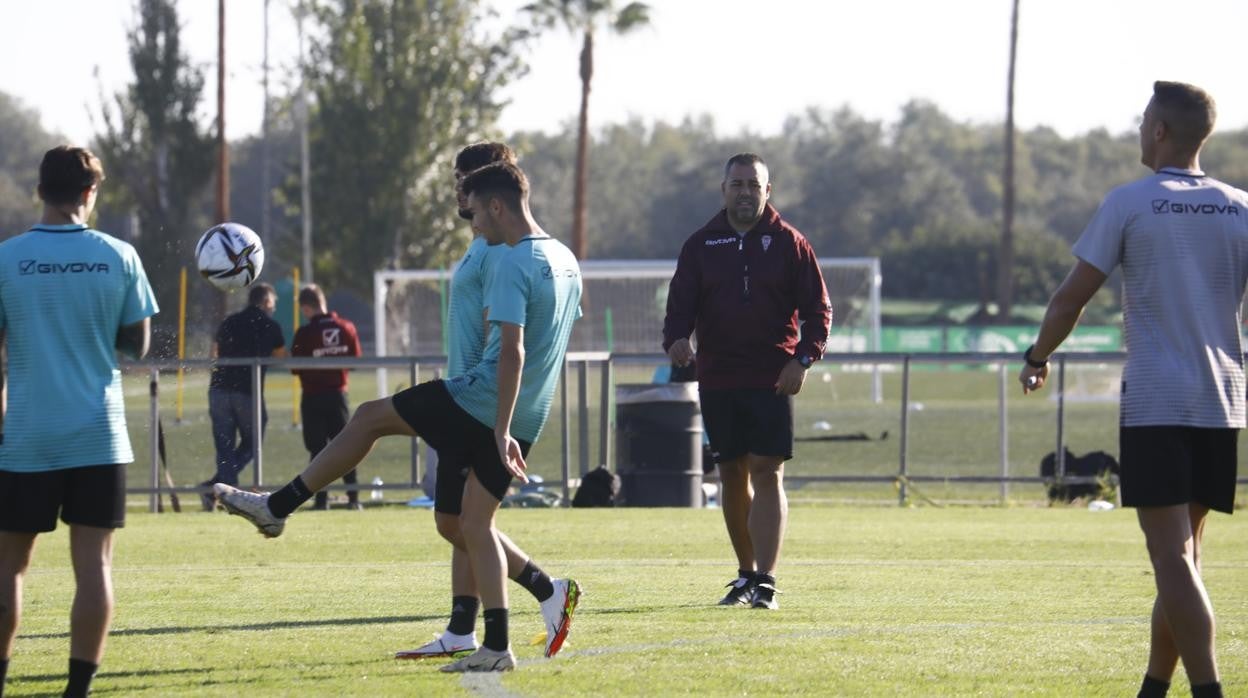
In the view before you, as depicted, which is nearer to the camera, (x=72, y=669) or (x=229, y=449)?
(x=72, y=669)

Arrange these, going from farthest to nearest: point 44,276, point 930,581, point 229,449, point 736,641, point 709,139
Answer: point 709,139 < point 229,449 < point 930,581 < point 736,641 < point 44,276

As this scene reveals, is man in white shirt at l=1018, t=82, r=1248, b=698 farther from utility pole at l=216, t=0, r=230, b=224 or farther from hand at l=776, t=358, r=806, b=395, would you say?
utility pole at l=216, t=0, r=230, b=224

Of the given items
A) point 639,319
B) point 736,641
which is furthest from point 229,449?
point 639,319

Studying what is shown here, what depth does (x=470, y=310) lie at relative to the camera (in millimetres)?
6625

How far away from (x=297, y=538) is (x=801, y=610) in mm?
5601

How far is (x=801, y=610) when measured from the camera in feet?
27.5

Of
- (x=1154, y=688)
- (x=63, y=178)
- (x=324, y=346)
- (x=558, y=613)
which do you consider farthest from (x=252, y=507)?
(x=324, y=346)

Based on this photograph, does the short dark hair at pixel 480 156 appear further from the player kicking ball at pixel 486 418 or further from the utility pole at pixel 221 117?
the utility pole at pixel 221 117

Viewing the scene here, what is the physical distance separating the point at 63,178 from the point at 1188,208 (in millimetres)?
3557

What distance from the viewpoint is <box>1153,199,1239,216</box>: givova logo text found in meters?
5.61

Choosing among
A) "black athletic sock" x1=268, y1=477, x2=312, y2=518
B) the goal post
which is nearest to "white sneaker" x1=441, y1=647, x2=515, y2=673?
"black athletic sock" x1=268, y1=477, x2=312, y2=518

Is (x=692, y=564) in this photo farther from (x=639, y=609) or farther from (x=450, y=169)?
(x=450, y=169)

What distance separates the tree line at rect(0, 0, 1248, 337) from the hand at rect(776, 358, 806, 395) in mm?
18317

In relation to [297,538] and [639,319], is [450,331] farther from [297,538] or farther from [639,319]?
[639,319]
